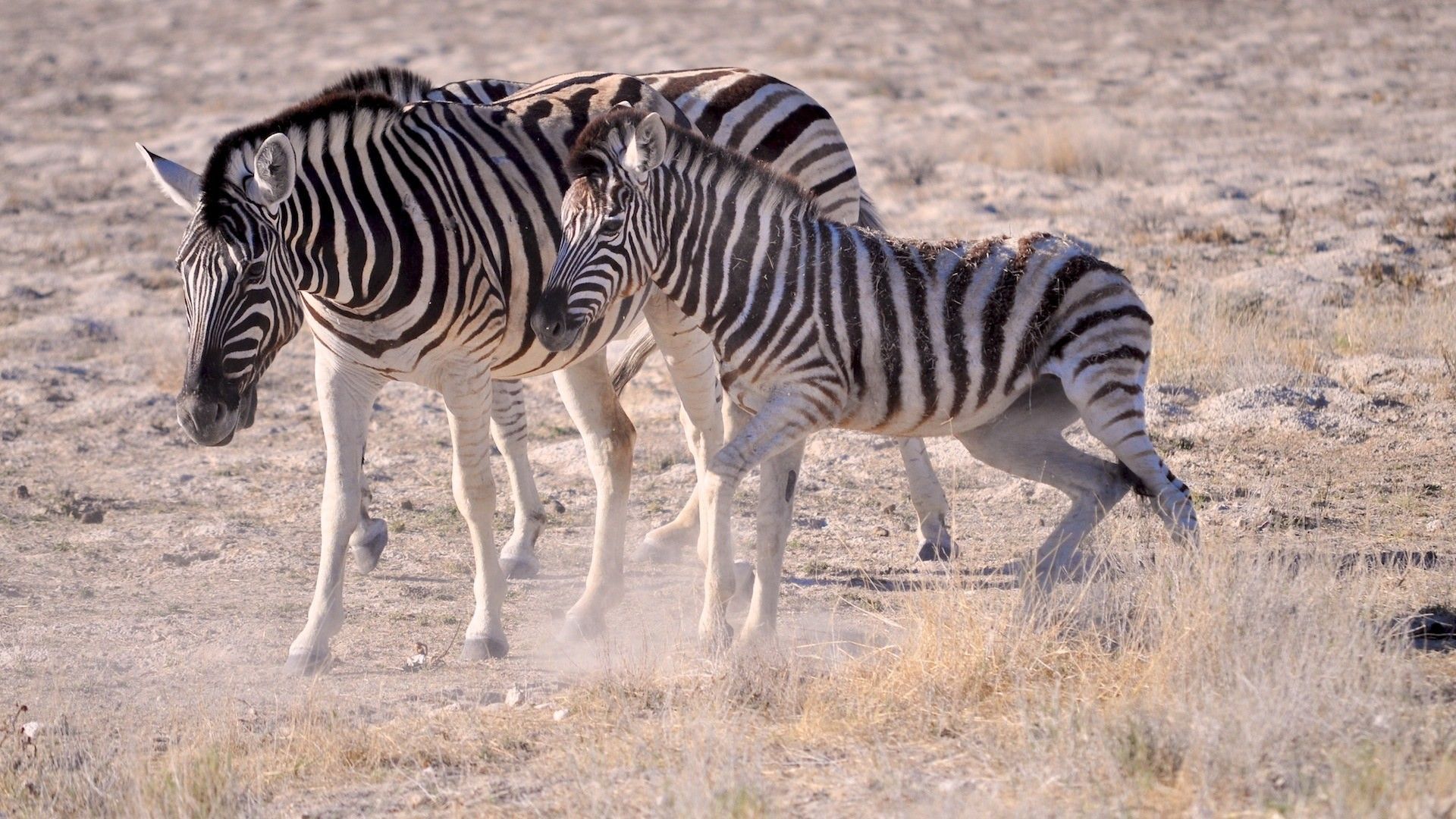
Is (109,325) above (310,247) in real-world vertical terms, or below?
below

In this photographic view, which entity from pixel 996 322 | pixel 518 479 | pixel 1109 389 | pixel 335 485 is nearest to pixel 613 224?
pixel 996 322

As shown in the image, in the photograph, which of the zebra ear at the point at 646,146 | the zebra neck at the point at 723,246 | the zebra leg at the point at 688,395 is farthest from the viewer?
the zebra leg at the point at 688,395

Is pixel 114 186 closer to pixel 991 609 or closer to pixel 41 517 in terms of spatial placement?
pixel 41 517

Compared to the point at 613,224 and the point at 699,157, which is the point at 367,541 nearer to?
the point at 613,224

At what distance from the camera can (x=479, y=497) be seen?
239 inches

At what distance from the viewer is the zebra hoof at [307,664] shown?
564 cm

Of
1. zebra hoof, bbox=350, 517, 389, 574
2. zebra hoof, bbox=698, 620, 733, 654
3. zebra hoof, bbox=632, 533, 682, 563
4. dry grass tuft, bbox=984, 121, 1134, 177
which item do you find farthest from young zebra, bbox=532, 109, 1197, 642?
dry grass tuft, bbox=984, 121, 1134, 177

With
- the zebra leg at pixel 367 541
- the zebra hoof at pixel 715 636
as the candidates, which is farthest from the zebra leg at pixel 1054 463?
the zebra leg at pixel 367 541

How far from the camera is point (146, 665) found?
5.80 meters

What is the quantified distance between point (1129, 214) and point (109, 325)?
30.0 ft

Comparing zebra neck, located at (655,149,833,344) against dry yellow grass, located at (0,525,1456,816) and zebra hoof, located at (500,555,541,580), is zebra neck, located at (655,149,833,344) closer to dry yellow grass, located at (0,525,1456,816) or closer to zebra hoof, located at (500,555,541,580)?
dry yellow grass, located at (0,525,1456,816)

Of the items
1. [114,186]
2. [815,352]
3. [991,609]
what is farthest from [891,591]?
[114,186]

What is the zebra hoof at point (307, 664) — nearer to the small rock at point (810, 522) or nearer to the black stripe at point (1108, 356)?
the small rock at point (810, 522)

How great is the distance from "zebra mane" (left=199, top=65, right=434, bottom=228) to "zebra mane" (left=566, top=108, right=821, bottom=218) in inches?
34.8
